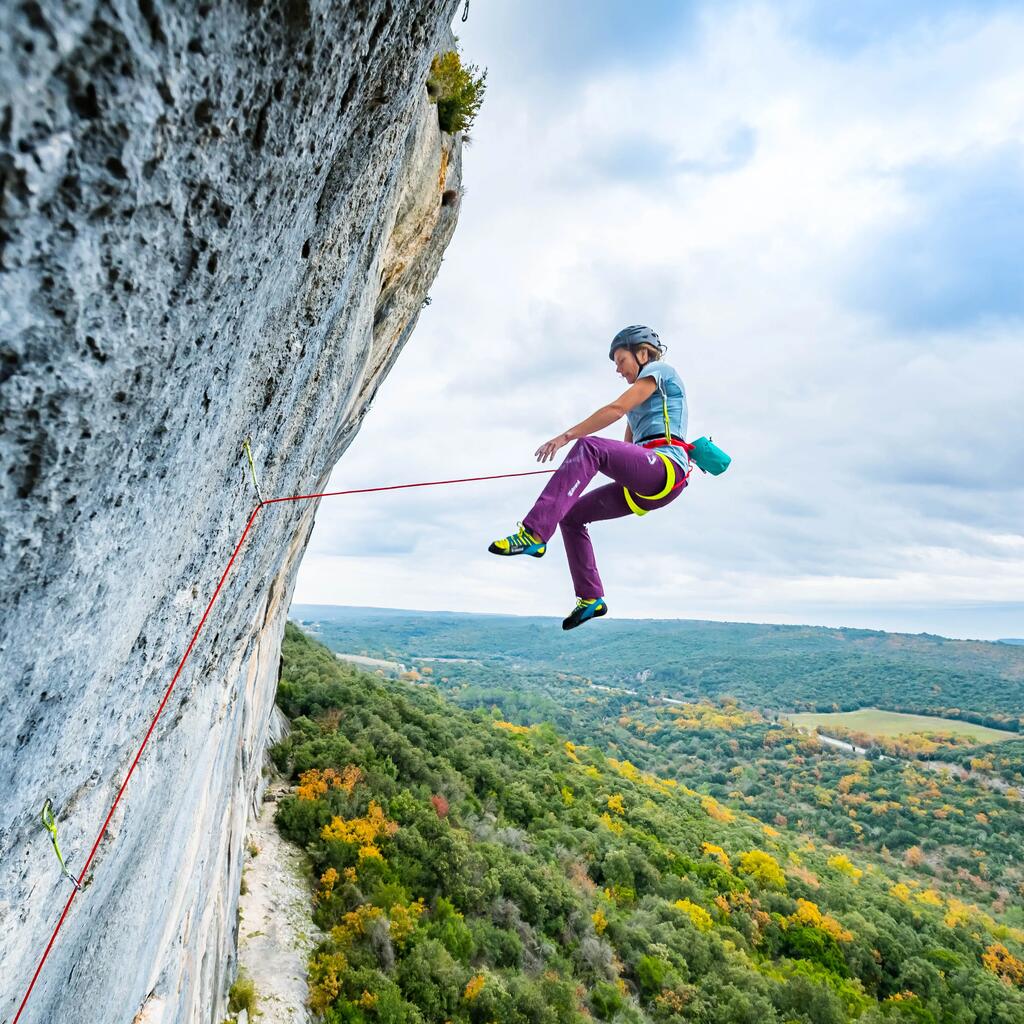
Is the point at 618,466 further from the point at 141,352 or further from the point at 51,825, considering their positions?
the point at 51,825

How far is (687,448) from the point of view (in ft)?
16.7

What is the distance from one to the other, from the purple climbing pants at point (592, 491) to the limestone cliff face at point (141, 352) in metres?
1.77

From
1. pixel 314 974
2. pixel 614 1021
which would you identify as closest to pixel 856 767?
pixel 614 1021

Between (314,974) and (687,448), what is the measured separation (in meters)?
11.1

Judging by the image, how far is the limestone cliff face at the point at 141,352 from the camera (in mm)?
1065

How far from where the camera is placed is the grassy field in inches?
3848

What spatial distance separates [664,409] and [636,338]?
0.71 meters

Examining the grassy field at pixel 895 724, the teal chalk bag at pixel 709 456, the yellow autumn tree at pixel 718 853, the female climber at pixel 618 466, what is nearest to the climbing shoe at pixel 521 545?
the female climber at pixel 618 466

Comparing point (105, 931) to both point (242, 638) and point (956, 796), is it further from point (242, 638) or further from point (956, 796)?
point (956, 796)

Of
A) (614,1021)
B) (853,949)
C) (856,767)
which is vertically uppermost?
(614,1021)

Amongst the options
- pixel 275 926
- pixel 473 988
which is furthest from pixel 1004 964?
pixel 275 926

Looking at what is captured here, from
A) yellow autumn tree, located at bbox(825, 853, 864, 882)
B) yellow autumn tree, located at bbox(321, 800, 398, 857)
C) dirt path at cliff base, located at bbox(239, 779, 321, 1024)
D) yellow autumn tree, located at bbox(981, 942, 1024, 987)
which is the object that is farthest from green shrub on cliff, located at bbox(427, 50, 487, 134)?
yellow autumn tree, located at bbox(825, 853, 864, 882)

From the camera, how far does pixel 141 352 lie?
1.43 metres

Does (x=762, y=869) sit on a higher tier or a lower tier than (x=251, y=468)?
lower
